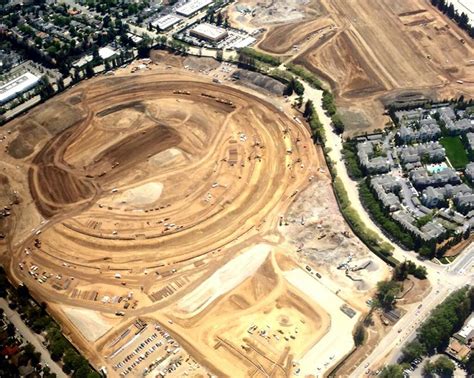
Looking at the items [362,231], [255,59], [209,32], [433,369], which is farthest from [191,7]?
[433,369]

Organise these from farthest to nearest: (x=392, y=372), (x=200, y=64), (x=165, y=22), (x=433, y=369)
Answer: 1. (x=165, y=22)
2. (x=200, y=64)
3. (x=433, y=369)
4. (x=392, y=372)

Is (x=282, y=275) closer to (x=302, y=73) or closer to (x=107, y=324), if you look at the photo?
(x=107, y=324)

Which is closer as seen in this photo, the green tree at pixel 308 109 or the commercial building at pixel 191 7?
the green tree at pixel 308 109

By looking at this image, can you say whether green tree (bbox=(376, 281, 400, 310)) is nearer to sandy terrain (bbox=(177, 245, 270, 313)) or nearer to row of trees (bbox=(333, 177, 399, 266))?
row of trees (bbox=(333, 177, 399, 266))

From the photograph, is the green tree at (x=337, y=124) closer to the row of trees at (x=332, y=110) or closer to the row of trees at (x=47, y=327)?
the row of trees at (x=332, y=110)

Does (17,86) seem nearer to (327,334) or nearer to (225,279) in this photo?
(225,279)

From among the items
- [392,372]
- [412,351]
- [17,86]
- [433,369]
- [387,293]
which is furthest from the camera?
[17,86]

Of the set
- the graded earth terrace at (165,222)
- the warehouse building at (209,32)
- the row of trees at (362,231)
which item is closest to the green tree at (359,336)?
the graded earth terrace at (165,222)
